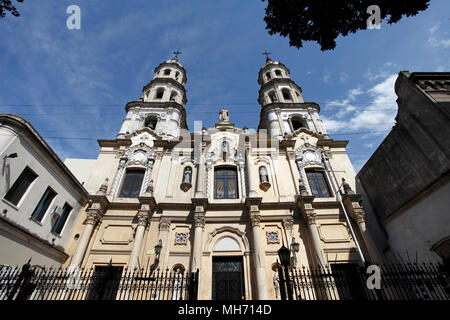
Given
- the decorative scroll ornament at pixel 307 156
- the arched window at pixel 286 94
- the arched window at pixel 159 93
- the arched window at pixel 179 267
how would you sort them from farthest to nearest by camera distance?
the arched window at pixel 286 94
the arched window at pixel 159 93
the decorative scroll ornament at pixel 307 156
the arched window at pixel 179 267

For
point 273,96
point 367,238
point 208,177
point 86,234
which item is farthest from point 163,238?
point 273,96

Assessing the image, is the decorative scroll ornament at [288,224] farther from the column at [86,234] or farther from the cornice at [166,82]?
the cornice at [166,82]

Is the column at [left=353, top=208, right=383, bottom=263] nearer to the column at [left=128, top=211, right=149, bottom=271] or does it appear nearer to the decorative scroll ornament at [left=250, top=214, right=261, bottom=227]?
the decorative scroll ornament at [left=250, top=214, right=261, bottom=227]

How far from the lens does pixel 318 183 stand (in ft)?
51.8

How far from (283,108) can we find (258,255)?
15098 millimetres

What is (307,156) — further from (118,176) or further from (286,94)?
(118,176)

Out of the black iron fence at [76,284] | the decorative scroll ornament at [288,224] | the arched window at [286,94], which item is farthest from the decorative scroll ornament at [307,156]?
the black iron fence at [76,284]

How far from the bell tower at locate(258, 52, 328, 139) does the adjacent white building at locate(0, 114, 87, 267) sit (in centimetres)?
1610

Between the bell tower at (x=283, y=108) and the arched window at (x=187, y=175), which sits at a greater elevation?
the bell tower at (x=283, y=108)

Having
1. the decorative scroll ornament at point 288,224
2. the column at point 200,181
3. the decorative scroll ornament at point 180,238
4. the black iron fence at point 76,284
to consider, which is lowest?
the black iron fence at point 76,284

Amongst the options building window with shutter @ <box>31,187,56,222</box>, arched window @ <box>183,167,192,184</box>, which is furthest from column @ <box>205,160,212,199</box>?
building window with shutter @ <box>31,187,56,222</box>

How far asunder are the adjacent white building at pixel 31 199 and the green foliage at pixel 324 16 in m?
11.6

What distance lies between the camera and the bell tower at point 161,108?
762 inches
